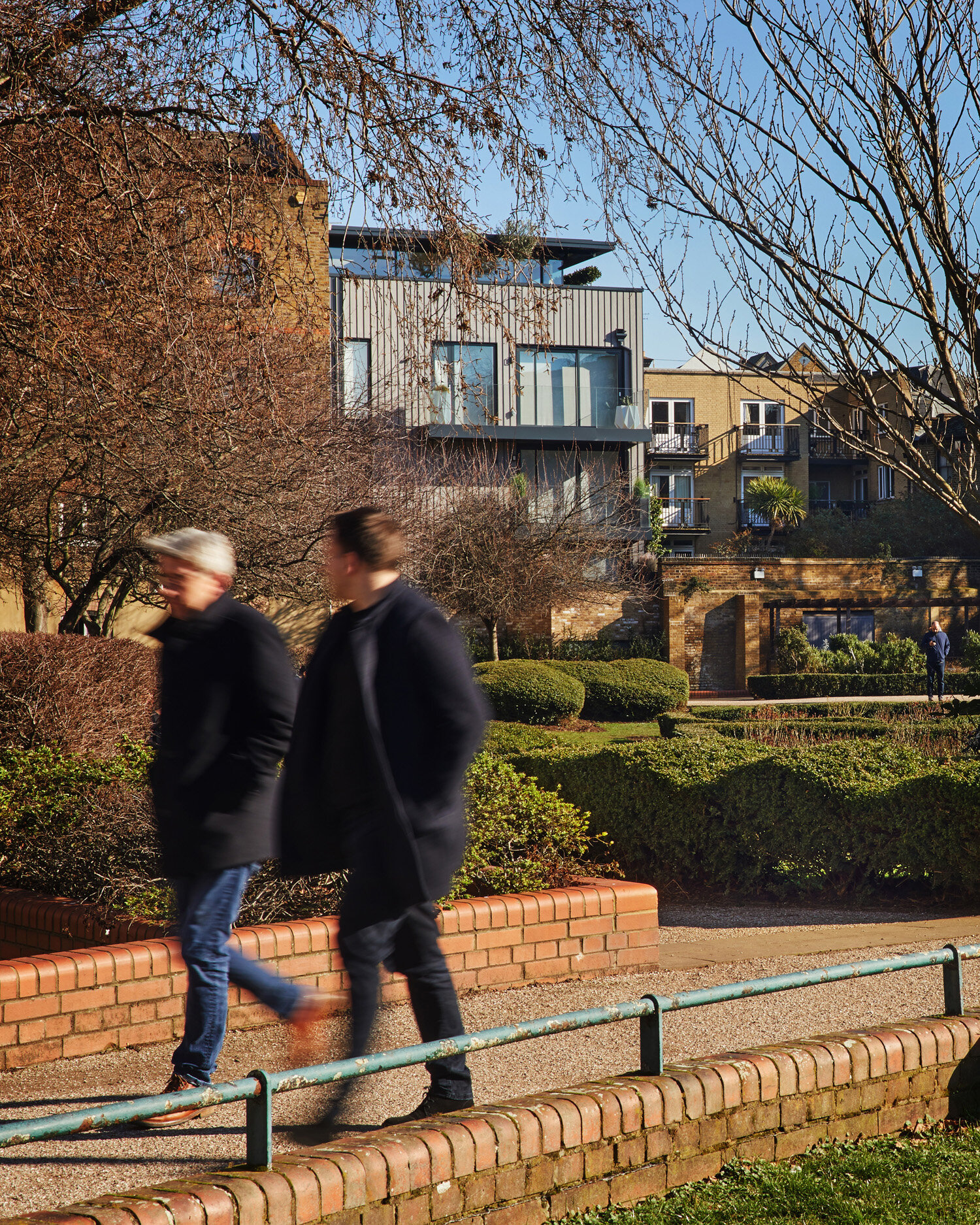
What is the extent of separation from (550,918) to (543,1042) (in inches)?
41.3

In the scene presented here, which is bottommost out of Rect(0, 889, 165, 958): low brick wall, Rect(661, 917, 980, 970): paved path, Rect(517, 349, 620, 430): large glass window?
Rect(661, 917, 980, 970): paved path

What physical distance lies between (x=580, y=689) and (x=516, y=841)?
57.5 ft

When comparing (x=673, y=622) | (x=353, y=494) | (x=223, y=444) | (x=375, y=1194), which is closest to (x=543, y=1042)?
(x=375, y=1194)

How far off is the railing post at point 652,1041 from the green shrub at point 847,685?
27.0 m

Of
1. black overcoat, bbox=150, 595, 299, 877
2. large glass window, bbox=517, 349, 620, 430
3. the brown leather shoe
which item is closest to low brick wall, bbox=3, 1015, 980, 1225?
the brown leather shoe

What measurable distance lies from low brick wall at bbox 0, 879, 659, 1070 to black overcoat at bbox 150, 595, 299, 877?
20.2 inches

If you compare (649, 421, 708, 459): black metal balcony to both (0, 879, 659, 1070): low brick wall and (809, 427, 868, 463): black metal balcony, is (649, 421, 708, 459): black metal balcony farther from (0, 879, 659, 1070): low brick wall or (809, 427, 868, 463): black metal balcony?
(0, 879, 659, 1070): low brick wall

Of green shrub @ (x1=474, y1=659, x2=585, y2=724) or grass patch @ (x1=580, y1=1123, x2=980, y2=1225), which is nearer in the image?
grass patch @ (x1=580, y1=1123, x2=980, y2=1225)

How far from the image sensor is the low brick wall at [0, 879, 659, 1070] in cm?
403

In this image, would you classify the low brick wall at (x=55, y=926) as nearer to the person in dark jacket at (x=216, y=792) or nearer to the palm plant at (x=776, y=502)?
the person in dark jacket at (x=216, y=792)

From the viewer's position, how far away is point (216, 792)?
331 cm

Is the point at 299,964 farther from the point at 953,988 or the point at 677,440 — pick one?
the point at 677,440

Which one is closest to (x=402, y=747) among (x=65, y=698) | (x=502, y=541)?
(x=65, y=698)

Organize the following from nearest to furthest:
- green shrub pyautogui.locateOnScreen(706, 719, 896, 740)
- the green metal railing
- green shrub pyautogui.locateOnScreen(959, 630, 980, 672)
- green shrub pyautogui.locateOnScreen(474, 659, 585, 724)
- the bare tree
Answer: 1. the green metal railing
2. green shrub pyautogui.locateOnScreen(706, 719, 896, 740)
3. green shrub pyautogui.locateOnScreen(474, 659, 585, 724)
4. the bare tree
5. green shrub pyautogui.locateOnScreen(959, 630, 980, 672)
